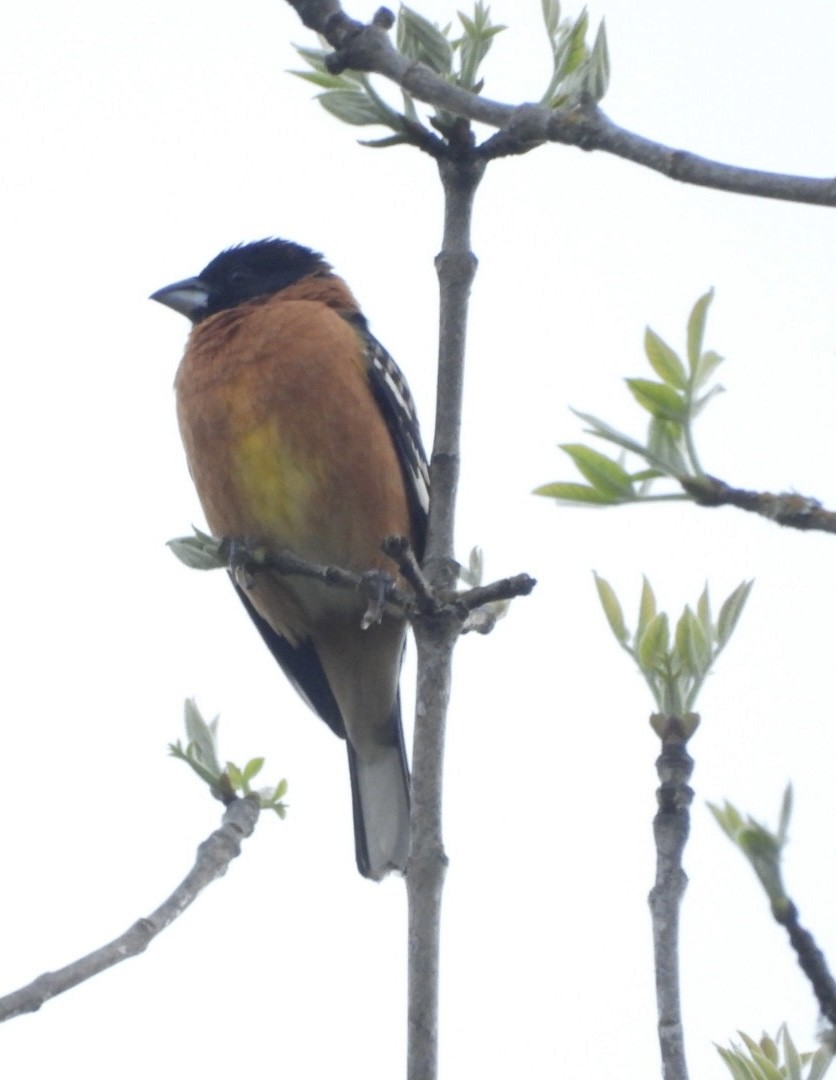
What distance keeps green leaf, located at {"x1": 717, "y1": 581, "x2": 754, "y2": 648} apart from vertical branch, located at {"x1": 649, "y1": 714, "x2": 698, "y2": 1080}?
0.16 m

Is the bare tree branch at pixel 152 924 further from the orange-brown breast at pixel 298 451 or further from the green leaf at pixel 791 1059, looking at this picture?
the orange-brown breast at pixel 298 451

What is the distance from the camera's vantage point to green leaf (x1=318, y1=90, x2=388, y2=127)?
3434mm

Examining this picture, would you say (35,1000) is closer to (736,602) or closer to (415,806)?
(415,806)

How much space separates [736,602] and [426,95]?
105 cm

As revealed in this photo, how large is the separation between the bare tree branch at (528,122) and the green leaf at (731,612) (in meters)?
0.89

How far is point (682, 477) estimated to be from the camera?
238 centimetres

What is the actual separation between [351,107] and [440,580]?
1.04 m

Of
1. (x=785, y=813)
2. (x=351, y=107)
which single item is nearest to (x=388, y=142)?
(x=351, y=107)

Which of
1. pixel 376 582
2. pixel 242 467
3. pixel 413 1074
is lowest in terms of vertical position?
pixel 413 1074

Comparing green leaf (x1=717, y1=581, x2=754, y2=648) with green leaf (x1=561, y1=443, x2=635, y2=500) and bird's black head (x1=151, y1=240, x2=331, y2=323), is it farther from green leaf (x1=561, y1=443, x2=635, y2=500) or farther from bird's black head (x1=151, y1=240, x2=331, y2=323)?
bird's black head (x1=151, y1=240, x2=331, y2=323)

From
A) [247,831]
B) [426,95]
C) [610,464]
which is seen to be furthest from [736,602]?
[247,831]

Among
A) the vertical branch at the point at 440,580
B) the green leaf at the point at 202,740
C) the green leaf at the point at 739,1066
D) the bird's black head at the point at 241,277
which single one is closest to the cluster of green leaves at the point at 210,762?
the green leaf at the point at 202,740

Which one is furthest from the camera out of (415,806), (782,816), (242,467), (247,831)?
(242,467)

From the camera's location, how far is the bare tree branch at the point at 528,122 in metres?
1.94
